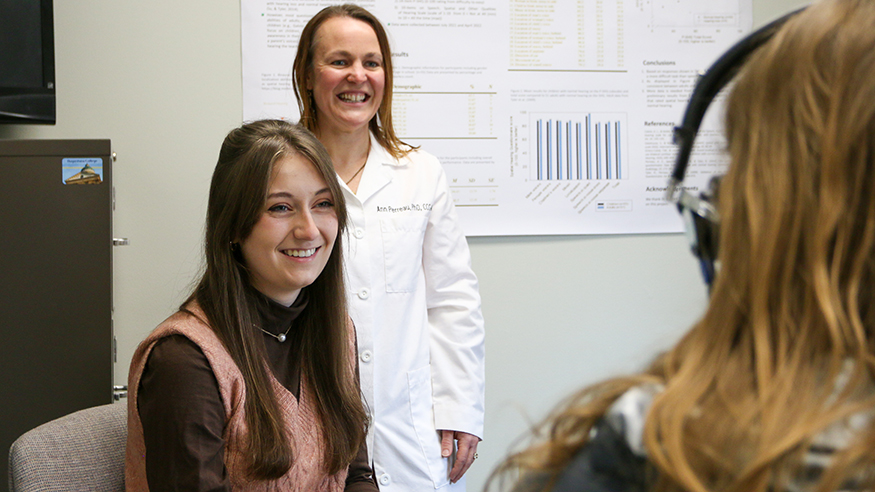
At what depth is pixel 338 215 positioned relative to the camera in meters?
1.23

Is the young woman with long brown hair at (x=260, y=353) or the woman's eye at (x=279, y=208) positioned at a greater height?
the woman's eye at (x=279, y=208)

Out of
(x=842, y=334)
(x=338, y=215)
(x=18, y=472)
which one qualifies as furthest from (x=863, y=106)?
(x=18, y=472)

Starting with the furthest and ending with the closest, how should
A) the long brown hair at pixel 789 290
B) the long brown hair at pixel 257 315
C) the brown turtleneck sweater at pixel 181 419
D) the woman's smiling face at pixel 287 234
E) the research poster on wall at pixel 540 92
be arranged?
the research poster on wall at pixel 540 92, the woman's smiling face at pixel 287 234, the long brown hair at pixel 257 315, the brown turtleneck sweater at pixel 181 419, the long brown hair at pixel 789 290

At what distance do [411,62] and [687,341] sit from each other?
170cm

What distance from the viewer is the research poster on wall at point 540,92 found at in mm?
2031

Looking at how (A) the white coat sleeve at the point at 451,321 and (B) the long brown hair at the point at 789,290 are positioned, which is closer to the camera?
(B) the long brown hair at the point at 789,290

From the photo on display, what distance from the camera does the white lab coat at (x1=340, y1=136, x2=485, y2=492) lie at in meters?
1.51

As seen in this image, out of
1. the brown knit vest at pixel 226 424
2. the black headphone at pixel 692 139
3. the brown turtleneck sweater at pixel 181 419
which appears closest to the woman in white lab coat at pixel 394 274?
the brown knit vest at pixel 226 424

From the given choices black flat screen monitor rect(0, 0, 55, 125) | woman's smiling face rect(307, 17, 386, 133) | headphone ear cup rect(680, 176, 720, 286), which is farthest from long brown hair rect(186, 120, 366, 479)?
black flat screen monitor rect(0, 0, 55, 125)

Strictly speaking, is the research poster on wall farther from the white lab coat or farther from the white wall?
the white lab coat

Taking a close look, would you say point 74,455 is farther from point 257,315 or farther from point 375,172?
point 375,172

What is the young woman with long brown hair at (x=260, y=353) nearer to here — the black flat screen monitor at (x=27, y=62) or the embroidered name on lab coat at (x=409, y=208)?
the embroidered name on lab coat at (x=409, y=208)

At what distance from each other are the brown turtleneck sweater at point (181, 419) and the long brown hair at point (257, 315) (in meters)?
0.06

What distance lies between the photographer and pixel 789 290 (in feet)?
1.47
